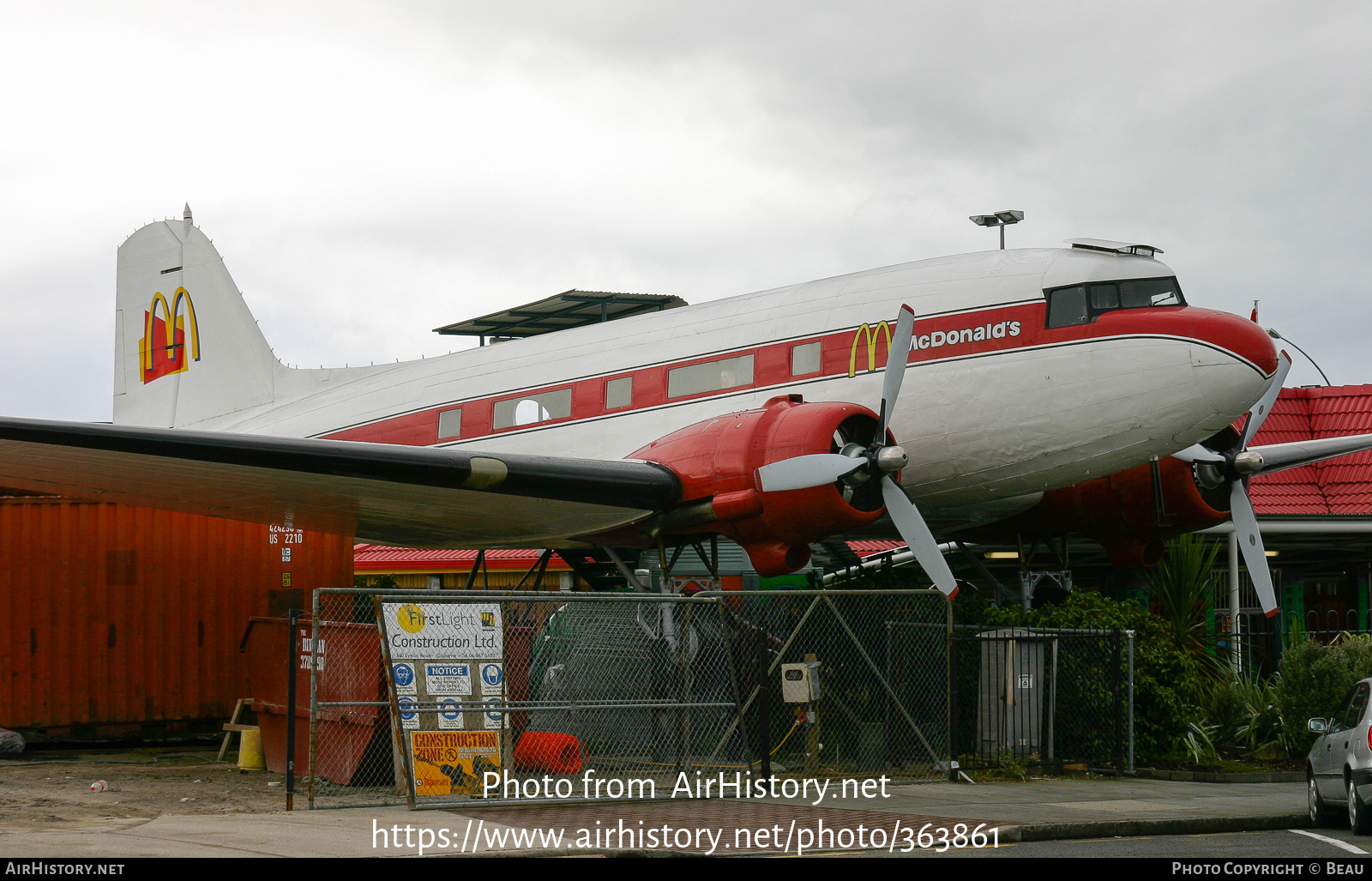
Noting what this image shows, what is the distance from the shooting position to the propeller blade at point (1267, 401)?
14.5 meters

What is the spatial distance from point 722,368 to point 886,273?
7.68 ft

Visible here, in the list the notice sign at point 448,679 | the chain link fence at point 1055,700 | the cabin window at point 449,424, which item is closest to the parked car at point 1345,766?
the chain link fence at point 1055,700

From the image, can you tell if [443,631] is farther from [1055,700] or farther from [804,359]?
A: [1055,700]

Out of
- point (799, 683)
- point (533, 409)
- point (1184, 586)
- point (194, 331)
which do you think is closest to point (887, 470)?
point (799, 683)

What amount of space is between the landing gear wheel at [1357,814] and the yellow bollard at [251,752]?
1123cm

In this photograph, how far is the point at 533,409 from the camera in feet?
60.5

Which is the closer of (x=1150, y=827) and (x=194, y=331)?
(x=1150, y=827)

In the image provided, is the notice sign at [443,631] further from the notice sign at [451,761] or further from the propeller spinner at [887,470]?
the propeller spinner at [887,470]

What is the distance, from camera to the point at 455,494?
1480 cm

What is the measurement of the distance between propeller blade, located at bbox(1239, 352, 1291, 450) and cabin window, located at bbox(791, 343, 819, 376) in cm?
492

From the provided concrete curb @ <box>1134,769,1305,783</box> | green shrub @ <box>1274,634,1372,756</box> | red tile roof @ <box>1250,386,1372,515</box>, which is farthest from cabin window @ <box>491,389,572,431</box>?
red tile roof @ <box>1250,386,1372,515</box>

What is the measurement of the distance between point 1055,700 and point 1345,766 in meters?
5.07

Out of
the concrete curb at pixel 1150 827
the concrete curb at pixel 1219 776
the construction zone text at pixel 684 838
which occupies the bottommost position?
the concrete curb at pixel 1219 776

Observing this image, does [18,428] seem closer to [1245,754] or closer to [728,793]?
[728,793]
